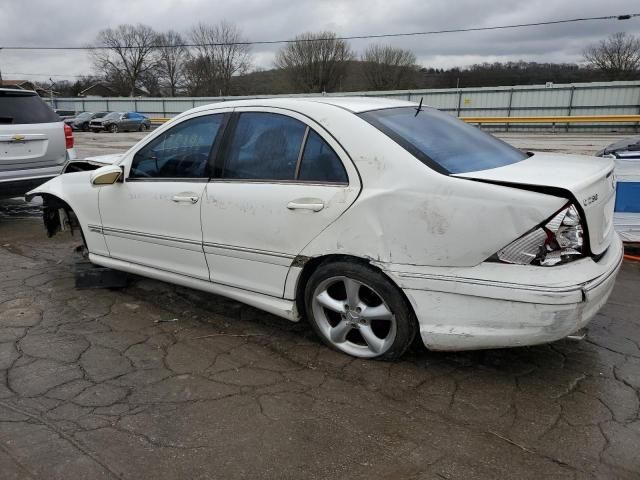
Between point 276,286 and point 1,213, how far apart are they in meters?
6.59

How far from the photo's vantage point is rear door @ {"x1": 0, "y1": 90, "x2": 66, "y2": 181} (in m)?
6.51

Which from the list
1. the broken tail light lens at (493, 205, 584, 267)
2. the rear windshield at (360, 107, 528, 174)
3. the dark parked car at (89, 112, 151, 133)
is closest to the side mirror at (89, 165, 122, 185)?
the rear windshield at (360, 107, 528, 174)

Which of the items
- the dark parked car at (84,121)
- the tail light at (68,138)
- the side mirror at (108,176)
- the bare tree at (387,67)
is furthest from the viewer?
the bare tree at (387,67)

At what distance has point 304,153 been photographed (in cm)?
309

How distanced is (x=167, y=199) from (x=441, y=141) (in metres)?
1.90

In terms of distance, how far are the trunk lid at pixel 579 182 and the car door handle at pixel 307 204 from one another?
0.77m

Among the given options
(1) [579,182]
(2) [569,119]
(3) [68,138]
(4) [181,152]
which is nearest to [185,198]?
(4) [181,152]

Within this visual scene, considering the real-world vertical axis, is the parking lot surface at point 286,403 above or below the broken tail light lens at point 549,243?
below

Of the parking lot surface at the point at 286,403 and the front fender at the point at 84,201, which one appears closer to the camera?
the parking lot surface at the point at 286,403

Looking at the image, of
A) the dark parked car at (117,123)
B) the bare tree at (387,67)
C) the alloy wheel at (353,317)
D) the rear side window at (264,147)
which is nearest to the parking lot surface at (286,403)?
the alloy wheel at (353,317)

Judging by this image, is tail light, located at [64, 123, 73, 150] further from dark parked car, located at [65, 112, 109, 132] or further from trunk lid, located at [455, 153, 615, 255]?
dark parked car, located at [65, 112, 109, 132]

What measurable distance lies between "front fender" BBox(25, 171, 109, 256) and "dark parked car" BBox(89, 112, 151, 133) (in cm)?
3275

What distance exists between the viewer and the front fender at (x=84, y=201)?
14.0 ft

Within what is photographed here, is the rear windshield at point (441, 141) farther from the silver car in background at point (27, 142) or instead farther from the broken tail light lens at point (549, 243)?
the silver car in background at point (27, 142)
